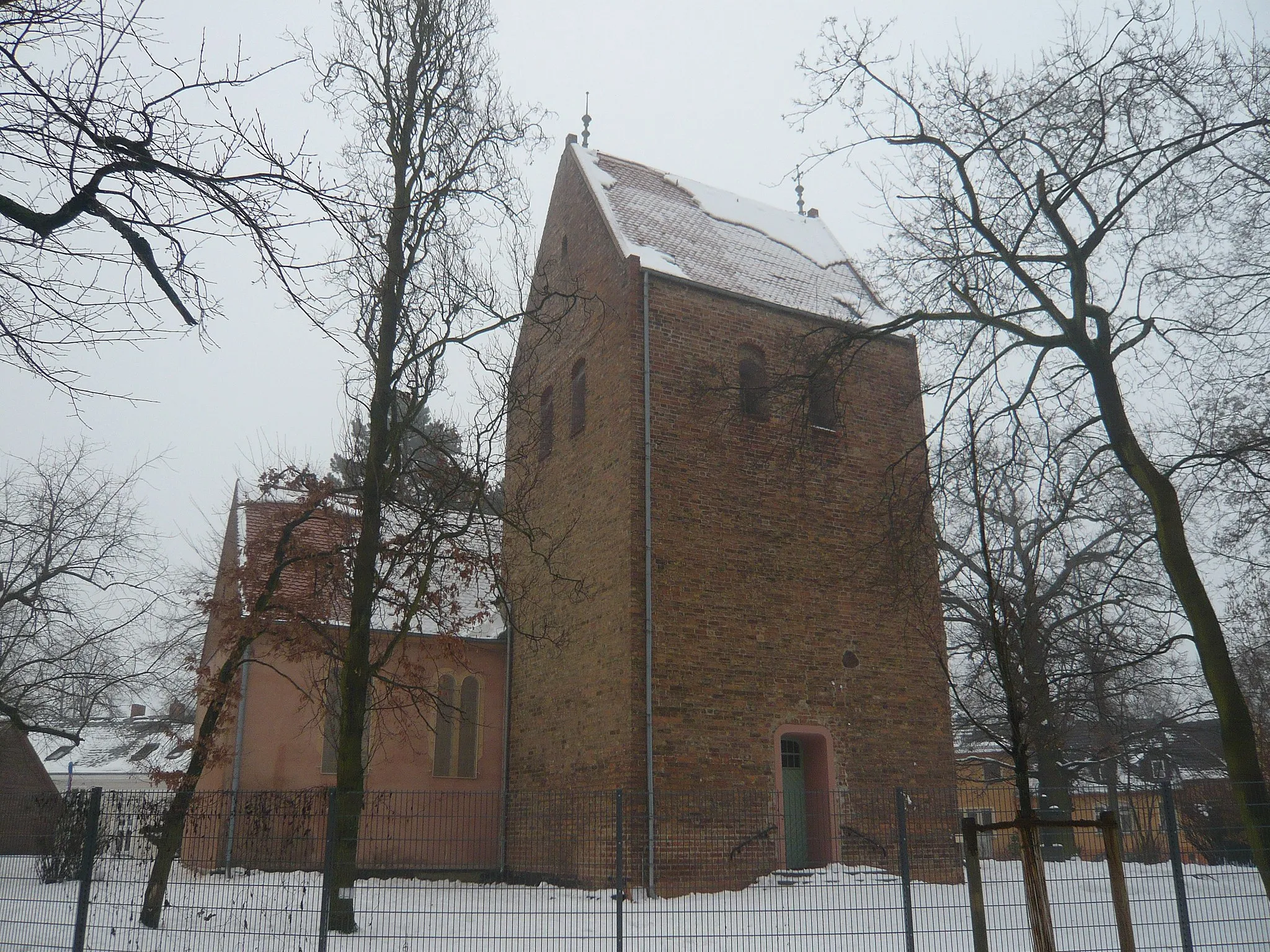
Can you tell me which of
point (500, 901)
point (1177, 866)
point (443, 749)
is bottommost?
point (500, 901)

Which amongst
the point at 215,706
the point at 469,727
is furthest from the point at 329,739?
the point at 215,706

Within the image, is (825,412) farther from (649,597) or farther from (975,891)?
(975,891)

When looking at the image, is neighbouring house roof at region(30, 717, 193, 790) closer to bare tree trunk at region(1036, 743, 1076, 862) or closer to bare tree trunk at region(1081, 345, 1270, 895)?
bare tree trunk at region(1036, 743, 1076, 862)

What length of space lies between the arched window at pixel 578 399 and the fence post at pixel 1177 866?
12.5 meters

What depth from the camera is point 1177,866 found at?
891 cm

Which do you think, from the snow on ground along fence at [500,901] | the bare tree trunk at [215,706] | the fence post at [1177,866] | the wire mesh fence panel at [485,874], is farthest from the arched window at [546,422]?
the fence post at [1177,866]

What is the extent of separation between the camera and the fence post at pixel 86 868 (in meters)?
9.34

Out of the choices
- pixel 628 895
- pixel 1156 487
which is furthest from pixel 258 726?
pixel 1156 487

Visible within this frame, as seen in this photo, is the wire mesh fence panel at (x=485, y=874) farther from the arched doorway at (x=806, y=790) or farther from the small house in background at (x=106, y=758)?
the small house in background at (x=106, y=758)

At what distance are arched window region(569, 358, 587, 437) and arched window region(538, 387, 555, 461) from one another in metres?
0.88

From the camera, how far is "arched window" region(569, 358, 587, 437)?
20.0 m

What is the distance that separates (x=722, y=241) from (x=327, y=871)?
16.4 metres

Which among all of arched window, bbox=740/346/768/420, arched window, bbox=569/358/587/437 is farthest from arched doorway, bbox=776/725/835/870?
arched window, bbox=569/358/587/437

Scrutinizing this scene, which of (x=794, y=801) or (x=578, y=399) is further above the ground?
(x=578, y=399)
